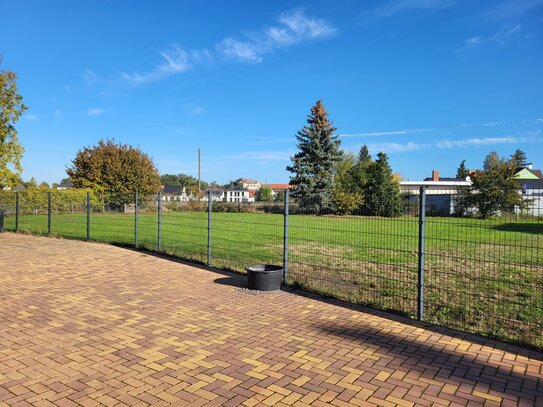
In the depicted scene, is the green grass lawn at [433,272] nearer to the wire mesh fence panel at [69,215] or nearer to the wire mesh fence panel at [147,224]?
the wire mesh fence panel at [147,224]

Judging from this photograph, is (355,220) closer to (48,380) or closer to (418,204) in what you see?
(418,204)

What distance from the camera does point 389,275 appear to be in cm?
824

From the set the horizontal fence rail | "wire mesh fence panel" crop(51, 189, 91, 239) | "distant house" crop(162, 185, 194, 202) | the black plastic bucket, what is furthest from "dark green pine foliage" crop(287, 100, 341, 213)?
the black plastic bucket

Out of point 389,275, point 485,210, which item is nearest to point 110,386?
point 485,210

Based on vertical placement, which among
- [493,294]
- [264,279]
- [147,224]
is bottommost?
[493,294]

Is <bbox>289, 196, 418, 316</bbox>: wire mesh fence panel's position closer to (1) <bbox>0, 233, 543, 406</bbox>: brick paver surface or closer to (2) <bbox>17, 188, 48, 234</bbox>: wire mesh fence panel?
(1) <bbox>0, 233, 543, 406</bbox>: brick paver surface

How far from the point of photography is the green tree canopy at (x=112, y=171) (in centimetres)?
3878

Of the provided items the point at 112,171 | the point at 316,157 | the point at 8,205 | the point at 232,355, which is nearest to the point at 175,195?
the point at 112,171

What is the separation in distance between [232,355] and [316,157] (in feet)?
110

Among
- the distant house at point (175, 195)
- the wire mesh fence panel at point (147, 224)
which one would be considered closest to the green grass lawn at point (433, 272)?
the wire mesh fence panel at point (147, 224)

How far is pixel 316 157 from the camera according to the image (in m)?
37.0

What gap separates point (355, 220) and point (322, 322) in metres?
2.10

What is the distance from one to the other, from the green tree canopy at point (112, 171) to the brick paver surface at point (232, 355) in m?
33.7

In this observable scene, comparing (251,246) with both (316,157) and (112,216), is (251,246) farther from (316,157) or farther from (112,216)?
(316,157)
